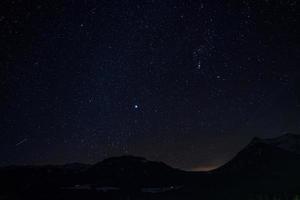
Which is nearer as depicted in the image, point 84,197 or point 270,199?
point 270,199

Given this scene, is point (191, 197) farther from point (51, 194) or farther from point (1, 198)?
point (1, 198)

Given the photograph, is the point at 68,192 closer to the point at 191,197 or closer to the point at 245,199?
the point at 191,197

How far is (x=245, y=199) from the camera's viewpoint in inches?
5832

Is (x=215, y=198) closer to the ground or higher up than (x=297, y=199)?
closer to the ground

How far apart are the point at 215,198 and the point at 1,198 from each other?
93.6m

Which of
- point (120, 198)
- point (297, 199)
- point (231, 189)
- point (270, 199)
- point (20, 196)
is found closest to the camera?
point (297, 199)

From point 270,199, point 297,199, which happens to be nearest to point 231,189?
point 270,199

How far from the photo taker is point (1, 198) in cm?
16562

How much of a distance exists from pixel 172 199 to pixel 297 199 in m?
124

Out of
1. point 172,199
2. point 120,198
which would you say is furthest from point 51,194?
point 172,199

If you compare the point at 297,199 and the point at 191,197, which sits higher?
the point at 297,199

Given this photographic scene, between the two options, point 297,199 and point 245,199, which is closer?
point 297,199

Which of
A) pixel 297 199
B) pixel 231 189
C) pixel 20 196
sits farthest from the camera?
pixel 231 189

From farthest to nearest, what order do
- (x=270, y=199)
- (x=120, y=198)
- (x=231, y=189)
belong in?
(x=231, y=189)
(x=120, y=198)
(x=270, y=199)
